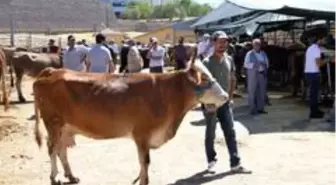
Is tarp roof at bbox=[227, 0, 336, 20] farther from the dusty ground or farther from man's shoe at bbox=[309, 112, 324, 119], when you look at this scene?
the dusty ground

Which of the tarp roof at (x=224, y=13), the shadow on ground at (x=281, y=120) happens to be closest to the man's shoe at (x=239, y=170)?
the shadow on ground at (x=281, y=120)

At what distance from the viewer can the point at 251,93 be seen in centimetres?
1736

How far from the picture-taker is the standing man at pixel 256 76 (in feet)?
55.5

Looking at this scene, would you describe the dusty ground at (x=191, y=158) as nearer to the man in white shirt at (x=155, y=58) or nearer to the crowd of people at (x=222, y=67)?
the crowd of people at (x=222, y=67)

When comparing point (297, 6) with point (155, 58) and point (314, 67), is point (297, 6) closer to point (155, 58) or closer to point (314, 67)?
point (314, 67)

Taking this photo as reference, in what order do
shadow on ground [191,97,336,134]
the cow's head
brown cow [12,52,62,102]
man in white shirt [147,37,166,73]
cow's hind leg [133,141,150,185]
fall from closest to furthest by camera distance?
cow's hind leg [133,141,150,185], the cow's head, shadow on ground [191,97,336,134], man in white shirt [147,37,166,73], brown cow [12,52,62,102]

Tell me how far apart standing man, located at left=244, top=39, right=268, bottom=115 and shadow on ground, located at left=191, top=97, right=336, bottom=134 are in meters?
0.30

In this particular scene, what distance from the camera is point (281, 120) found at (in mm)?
16047

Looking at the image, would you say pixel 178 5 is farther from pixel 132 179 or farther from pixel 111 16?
pixel 132 179

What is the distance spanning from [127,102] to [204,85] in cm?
96

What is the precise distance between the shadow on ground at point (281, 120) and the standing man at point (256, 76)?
11.9 inches

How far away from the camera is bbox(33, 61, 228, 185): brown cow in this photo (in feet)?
28.6

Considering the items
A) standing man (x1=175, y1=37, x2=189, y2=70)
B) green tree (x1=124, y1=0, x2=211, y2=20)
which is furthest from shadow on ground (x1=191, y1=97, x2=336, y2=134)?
green tree (x1=124, y1=0, x2=211, y2=20)

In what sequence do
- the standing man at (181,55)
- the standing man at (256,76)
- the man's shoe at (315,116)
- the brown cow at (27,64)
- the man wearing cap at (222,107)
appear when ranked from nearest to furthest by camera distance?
the man wearing cap at (222,107)
the man's shoe at (315,116)
the standing man at (256,76)
the brown cow at (27,64)
the standing man at (181,55)
